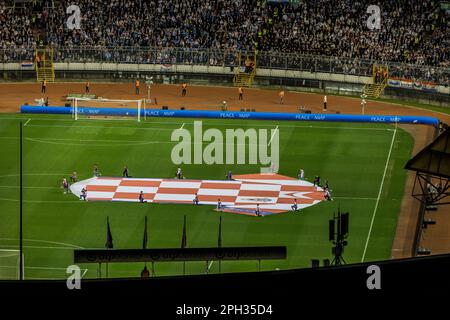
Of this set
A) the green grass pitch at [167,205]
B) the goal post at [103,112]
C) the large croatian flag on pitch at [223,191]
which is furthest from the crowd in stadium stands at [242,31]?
the large croatian flag on pitch at [223,191]

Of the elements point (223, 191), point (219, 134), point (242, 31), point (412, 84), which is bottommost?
point (223, 191)

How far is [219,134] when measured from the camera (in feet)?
254

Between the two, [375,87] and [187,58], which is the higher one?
[187,58]

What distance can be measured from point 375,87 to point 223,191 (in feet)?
97.6

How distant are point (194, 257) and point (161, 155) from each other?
45.5 m

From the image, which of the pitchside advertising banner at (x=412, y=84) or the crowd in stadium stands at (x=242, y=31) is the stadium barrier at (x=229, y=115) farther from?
the crowd in stadium stands at (x=242, y=31)

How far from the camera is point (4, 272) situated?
47.8m

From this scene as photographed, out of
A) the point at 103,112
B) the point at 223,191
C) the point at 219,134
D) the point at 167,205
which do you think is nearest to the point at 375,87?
the point at 219,134

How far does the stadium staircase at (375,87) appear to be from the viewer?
90.9 metres

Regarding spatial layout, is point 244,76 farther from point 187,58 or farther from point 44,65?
point 44,65

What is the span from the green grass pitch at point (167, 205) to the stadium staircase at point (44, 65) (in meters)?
13.0

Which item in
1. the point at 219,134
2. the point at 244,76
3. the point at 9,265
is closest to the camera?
the point at 9,265
